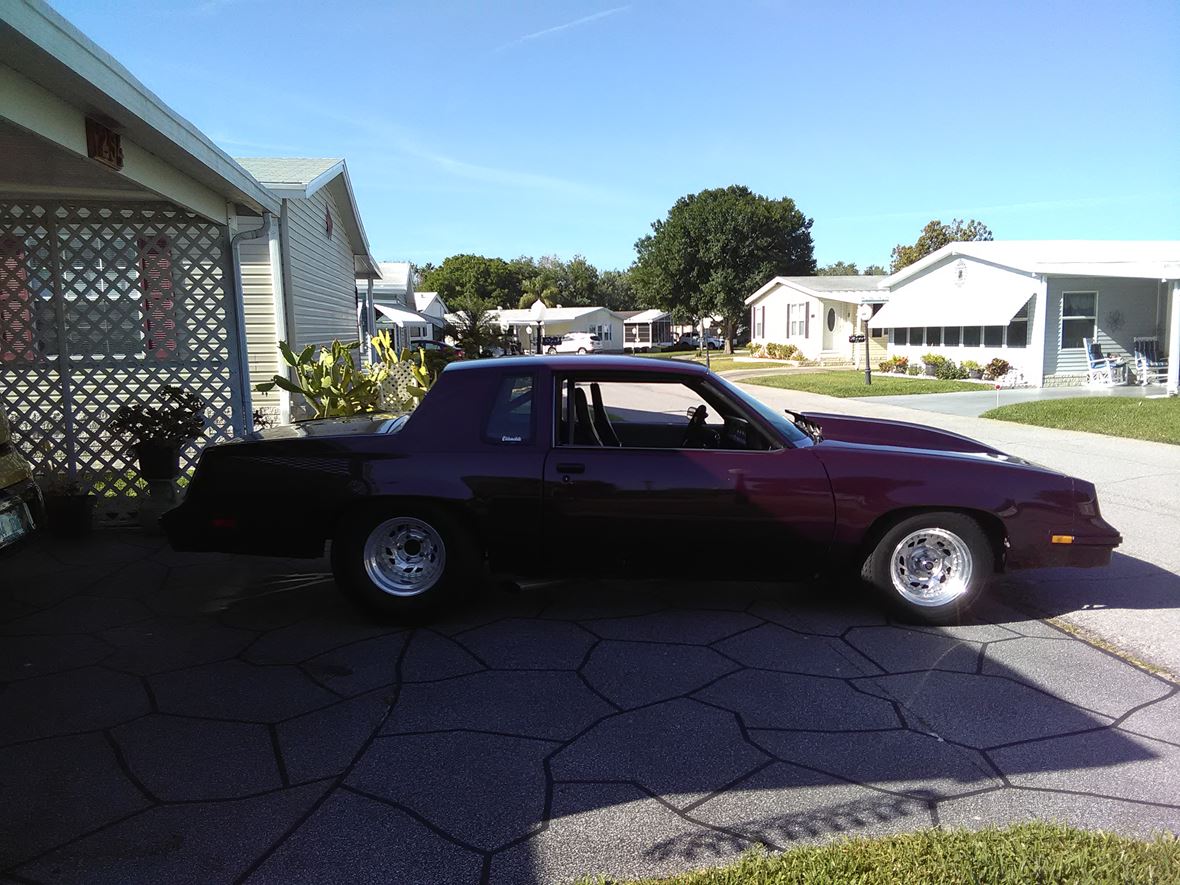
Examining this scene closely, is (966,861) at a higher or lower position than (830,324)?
lower

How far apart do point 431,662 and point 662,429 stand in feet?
7.28

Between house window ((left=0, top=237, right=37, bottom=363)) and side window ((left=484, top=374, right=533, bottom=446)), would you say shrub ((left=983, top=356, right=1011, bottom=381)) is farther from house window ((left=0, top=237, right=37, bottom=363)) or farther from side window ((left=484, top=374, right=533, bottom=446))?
house window ((left=0, top=237, right=37, bottom=363))

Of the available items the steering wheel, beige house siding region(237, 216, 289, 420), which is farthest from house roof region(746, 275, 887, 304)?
the steering wheel

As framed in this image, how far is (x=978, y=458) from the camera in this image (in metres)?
4.78

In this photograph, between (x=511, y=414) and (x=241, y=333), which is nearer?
(x=511, y=414)

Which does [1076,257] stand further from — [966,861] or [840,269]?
[840,269]

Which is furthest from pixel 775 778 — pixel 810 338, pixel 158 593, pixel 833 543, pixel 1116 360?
pixel 810 338

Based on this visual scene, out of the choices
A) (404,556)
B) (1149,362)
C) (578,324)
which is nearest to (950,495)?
(404,556)

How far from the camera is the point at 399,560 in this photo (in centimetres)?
469

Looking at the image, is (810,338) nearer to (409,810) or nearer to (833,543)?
(833,543)

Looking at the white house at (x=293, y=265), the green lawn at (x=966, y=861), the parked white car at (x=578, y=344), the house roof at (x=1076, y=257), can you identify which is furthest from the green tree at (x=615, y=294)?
the green lawn at (x=966, y=861)

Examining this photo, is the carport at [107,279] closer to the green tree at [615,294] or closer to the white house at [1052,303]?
the white house at [1052,303]

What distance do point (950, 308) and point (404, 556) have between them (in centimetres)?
2293

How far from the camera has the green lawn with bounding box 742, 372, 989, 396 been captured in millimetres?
20122
